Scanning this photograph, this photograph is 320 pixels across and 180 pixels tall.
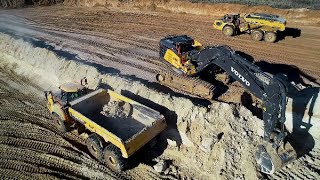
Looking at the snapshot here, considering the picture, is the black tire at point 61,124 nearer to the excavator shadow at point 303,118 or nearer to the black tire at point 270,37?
the excavator shadow at point 303,118

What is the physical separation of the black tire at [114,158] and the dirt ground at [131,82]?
43cm

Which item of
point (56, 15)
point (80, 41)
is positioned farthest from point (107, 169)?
point (56, 15)

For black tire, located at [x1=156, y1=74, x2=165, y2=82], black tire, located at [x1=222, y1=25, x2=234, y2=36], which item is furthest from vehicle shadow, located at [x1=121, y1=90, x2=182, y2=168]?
black tire, located at [x1=222, y1=25, x2=234, y2=36]

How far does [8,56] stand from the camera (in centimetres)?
1919

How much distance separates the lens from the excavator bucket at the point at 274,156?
8555 mm

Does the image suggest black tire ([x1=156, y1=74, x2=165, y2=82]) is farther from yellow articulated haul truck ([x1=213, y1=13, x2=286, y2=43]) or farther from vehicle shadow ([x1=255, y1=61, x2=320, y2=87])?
yellow articulated haul truck ([x1=213, y1=13, x2=286, y2=43])

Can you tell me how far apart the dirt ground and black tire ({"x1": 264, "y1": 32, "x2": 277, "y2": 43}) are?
579mm

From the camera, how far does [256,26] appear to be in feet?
65.2

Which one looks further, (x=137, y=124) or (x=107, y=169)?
(x=137, y=124)

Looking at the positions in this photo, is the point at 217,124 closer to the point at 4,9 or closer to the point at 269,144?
the point at 269,144

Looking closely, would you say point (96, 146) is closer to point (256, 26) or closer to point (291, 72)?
point (291, 72)

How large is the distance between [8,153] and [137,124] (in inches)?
189

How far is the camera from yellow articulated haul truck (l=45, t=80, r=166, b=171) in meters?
9.90

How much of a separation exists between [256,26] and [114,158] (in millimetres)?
14174
